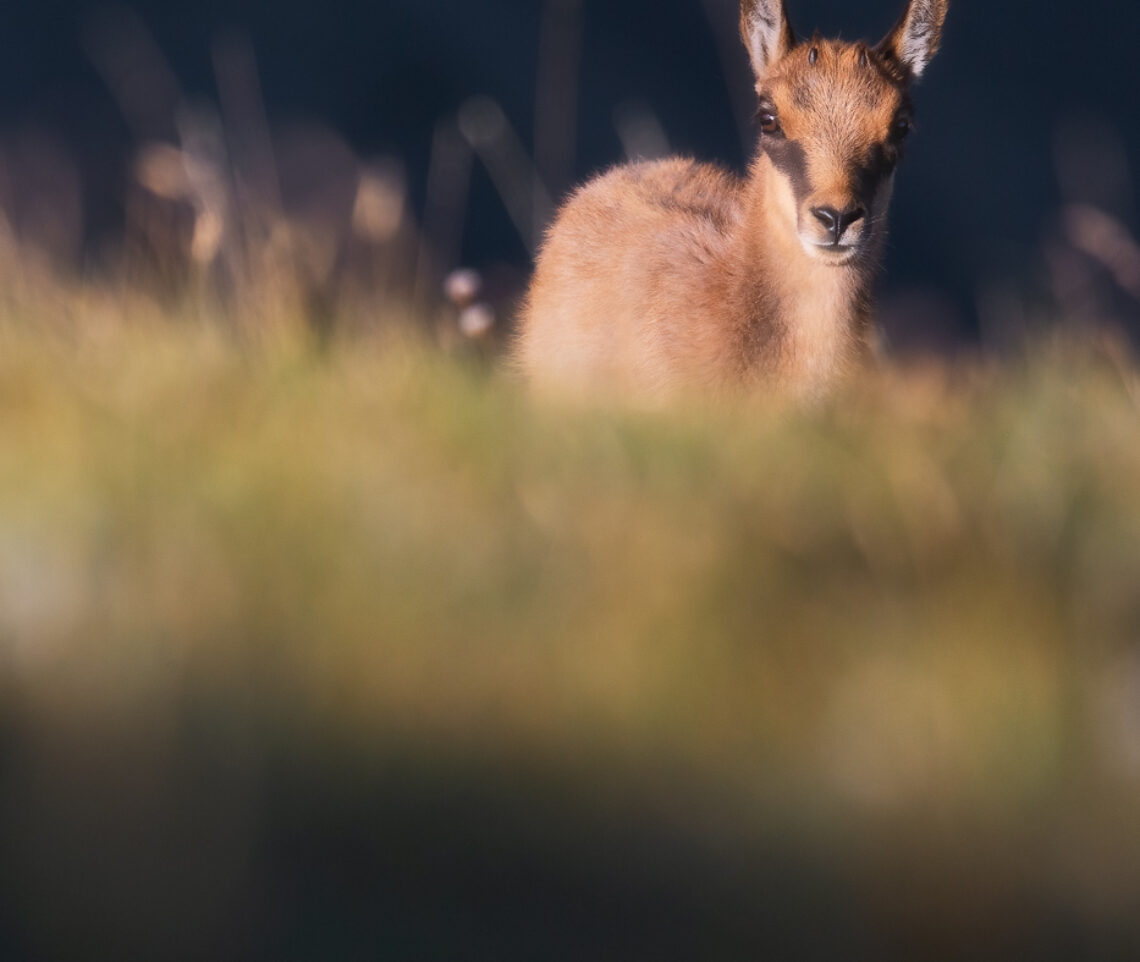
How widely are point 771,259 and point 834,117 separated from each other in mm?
440

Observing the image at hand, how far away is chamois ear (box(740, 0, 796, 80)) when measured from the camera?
15.8 feet

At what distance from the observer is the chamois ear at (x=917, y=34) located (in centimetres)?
477

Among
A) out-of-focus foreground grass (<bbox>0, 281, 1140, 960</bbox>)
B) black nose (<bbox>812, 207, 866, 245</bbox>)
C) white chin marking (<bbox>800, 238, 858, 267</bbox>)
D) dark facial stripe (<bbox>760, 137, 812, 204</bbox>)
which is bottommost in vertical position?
out-of-focus foreground grass (<bbox>0, 281, 1140, 960</bbox>)

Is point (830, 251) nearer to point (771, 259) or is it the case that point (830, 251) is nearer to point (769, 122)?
point (771, 259)

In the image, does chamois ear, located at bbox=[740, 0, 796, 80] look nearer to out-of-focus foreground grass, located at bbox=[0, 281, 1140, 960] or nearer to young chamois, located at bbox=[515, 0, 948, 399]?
young chamois, located at bbox=[515, 0, 948, 399]

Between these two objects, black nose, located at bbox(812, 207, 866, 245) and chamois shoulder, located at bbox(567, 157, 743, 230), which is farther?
chamois shoulder, located at bbox(567, 157, 743, 230)


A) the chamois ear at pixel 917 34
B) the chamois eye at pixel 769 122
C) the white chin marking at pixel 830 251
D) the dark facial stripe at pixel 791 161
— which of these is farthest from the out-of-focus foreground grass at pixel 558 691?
the chamois ear at pixel 917 34

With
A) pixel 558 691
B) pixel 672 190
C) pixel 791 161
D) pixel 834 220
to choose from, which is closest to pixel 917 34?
pixel 791 161

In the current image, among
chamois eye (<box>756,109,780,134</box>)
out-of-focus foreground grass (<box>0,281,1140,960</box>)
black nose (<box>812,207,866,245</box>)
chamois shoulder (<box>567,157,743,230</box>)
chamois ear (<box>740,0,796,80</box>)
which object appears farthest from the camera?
chamois shoulder (<box>567,157,743,230</box>)

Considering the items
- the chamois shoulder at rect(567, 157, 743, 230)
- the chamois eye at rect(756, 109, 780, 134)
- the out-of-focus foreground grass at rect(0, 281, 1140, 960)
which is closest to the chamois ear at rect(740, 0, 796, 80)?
the chamois eye at rect(756, 109, 780, 134)

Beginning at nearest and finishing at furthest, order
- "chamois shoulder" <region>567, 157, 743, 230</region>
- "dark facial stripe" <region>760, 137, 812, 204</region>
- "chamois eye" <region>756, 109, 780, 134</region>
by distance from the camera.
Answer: "dark facial stripe" <region>760, 137, 812, 204</region> → "chamois eye" <region>756, 109, 780, 134</region> → "chamois shoulder" <region>567, 157, 743, 230</region>

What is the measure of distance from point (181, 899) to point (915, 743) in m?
0.94

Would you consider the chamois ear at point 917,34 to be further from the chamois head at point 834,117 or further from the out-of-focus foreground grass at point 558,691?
the out-of-focus foreground grass at point 558,691

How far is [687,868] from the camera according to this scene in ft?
6.40
